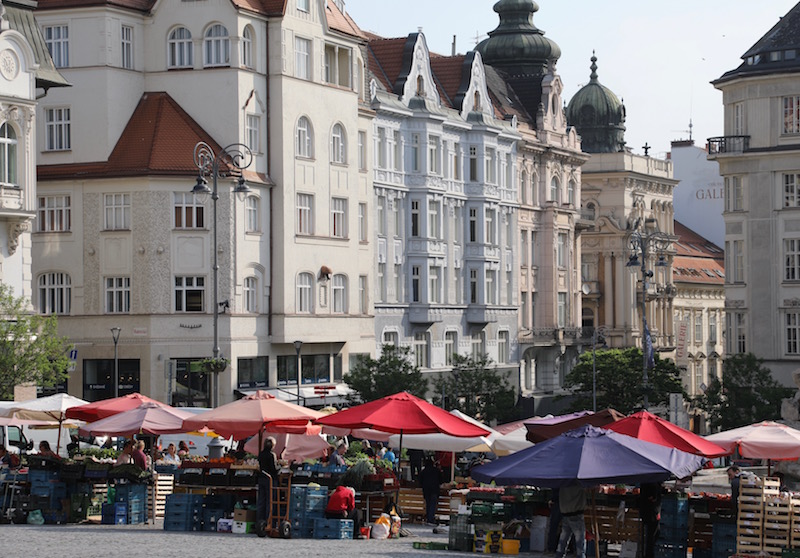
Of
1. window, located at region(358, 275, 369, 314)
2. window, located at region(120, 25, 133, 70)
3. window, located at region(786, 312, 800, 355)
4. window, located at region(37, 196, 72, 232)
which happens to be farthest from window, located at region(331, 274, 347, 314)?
window, located at region(786, 312, 800, 355)

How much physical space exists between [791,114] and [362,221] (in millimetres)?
18677

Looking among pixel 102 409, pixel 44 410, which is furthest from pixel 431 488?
pixel 44 410

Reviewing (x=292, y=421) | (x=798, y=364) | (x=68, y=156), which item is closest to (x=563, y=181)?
(x=798, y=364)

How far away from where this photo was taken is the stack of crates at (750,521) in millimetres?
31734

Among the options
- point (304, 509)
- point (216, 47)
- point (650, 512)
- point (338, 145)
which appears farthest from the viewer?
point (338, 145)

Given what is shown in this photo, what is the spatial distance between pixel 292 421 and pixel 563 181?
71.0 metres

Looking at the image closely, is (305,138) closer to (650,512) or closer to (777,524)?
(650,512)

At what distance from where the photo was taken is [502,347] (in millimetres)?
99438

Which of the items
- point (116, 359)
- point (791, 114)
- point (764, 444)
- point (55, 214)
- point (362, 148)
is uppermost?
point (791, 114)

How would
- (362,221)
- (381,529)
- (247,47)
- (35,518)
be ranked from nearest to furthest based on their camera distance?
(381,529) → (35,518) → (247,47) → (362,221)

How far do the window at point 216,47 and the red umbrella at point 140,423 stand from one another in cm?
3488

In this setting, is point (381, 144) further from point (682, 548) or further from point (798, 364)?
point (682, 548)

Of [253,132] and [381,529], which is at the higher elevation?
[253,132]

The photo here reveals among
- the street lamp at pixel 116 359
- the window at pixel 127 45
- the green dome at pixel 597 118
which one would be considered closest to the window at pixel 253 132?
the window at pixel 127 45
